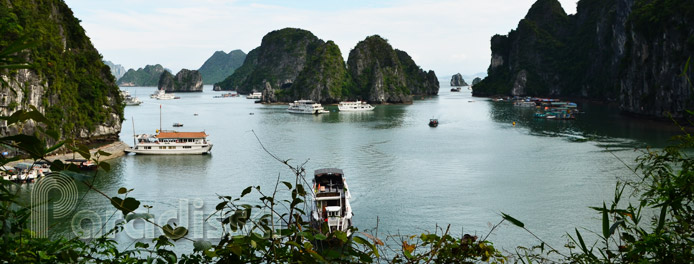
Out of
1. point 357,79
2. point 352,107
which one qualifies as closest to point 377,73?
point 357,79

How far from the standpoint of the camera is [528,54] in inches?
5428

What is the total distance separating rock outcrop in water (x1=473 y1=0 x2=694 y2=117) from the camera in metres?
58.5

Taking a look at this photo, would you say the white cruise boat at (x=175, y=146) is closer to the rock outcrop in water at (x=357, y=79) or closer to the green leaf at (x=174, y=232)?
the green leaf at (x=174, y=232)

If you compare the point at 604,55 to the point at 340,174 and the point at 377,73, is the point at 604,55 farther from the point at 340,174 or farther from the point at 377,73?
the point at 340,174

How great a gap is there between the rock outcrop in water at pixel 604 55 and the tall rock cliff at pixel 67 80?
4612 cm

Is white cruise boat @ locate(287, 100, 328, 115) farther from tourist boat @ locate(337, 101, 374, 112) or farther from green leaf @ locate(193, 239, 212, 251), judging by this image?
green leaf @ locate(193, 239, 212, 251)

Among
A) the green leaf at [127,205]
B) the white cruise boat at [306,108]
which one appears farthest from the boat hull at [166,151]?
the white cruise boat at [306,108]

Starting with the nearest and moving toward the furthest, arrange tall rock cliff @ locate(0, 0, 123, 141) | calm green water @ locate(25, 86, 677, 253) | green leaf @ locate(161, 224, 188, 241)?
green leaf @ locate(161, 224, 188, 241) → calm green water @ locate(25, 86, 677, 253) → tall rock cliff @ locate(0, 0, 123, 141)

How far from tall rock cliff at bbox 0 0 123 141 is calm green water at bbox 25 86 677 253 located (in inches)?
214

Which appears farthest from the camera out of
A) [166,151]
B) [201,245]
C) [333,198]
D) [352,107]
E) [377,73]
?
[377,73]

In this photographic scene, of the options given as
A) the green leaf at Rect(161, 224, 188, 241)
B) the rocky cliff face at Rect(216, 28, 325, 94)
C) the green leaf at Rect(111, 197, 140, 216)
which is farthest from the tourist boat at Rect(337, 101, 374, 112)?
the green leaf at Rect(111, 197, 140, 216)

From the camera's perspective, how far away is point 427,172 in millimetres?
33781

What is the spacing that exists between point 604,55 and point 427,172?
94.7 m

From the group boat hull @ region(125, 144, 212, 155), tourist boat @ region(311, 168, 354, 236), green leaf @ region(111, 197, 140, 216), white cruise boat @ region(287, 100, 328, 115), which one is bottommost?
boat hull @ region(125, 144, 212, 155)
